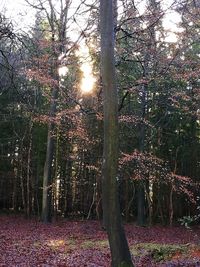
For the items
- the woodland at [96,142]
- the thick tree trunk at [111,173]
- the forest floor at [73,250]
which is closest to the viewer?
the thick tree trunk at [111,173]

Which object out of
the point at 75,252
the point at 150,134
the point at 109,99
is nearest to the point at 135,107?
the point at 150,134

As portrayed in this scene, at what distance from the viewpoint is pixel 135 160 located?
51.4 ft

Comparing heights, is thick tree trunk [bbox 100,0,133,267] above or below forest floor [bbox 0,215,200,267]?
above

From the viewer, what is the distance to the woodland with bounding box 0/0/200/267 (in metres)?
12.1

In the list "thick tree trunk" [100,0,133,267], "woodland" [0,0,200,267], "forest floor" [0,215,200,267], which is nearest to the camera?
"thick tree trunk" [100,0,133,267]

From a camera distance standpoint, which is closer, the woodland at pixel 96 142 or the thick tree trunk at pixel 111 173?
the thick tree trunk at pixel 111 173

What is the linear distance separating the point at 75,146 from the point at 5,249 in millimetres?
13230

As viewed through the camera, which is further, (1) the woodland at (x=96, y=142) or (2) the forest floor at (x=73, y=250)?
(1) the woodland at (x=96, y=142)

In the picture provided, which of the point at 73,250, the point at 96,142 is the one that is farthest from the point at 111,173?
the point at 96,142

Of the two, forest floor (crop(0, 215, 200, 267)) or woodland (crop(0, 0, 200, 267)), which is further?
woodland (crop(0, 0, 200, 267))

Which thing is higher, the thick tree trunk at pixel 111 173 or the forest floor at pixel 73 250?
the thick tree trunk at pixel 111 173

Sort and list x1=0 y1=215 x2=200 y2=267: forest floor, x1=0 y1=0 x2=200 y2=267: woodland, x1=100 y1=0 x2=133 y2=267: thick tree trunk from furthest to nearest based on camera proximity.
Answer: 1. x1=0 y1=0 x2=200 y2=267: woodland
2. x1=0 y1=215 x2=200 y2=267: forest floor
3. x1=100 y1=0 x2=133 y2=267: thick tree trunk

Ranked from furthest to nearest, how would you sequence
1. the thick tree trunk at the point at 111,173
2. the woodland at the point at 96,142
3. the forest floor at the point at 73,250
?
the woodland at the point at 96,142 → the forest floor at the point at 73,250 → the thick tree trunk at the point at 111,173

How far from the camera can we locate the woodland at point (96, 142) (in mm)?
12078
